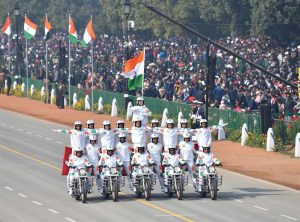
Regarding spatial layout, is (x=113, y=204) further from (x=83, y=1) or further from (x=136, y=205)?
(x=83, y=1)

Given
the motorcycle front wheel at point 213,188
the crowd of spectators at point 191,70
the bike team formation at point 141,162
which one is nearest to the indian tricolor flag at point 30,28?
the crowd of spectators at point 191,70

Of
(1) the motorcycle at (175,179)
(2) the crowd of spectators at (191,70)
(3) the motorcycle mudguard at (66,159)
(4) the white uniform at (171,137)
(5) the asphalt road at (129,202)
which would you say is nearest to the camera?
(5) the asphalt road at (129,202)

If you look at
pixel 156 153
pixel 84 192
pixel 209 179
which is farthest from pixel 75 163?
pixel 209 179

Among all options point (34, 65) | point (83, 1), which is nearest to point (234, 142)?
point (34, 65)

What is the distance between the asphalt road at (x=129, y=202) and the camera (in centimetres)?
3900

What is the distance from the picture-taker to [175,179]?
41688mm

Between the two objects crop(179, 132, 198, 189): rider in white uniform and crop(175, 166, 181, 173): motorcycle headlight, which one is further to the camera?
crop(179, 132, 198, 189): rider in white uniform

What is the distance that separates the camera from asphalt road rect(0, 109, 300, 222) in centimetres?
3900

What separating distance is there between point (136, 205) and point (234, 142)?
18057 mm

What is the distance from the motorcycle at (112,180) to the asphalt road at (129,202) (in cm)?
33

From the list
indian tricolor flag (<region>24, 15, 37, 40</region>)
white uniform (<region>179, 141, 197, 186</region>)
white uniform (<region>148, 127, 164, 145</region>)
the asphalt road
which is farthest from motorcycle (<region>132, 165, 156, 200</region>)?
indian tricolor flag (<region>24, 15, 37, 40</region>)

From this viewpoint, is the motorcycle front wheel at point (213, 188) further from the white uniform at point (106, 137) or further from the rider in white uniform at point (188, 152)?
the white uniform at point (106, 137)

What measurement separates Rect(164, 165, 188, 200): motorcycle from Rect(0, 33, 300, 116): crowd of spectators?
17095 mm

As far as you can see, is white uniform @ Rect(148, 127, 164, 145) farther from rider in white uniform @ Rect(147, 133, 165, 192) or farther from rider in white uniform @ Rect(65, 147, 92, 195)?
rider in white uniform @ Rect(65, 147, 92, 195)
